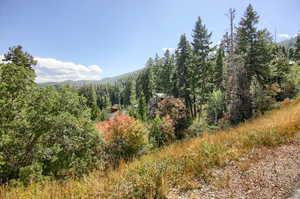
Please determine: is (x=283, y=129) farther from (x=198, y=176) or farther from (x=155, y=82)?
(x=155, y=82)

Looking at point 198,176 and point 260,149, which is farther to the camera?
point 260,149

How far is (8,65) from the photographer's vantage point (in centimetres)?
596

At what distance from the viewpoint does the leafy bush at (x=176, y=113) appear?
1817cm

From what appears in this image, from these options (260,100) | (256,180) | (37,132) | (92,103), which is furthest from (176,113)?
(92,103)

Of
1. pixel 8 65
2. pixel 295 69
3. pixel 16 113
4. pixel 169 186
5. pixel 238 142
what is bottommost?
pixel 169 186

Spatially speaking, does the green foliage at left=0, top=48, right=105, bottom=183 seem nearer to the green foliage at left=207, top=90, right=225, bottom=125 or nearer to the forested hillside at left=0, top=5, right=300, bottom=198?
the forested hillside at left=0, top=5, right=300, bottom=198

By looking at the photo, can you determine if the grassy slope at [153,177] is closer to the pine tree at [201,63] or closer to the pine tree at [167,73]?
the pine tree at [201,63]

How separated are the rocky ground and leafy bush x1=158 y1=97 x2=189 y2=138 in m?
14.1

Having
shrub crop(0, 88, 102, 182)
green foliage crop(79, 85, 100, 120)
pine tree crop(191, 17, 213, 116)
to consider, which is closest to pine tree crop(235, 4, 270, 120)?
pine tree crop(191, 17, 213, 116)

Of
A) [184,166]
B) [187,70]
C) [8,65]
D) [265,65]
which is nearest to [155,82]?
[187,70]

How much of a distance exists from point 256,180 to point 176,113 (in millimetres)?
15766

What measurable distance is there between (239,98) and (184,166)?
12.3 m

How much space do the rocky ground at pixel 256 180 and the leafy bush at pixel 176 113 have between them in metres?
14.1

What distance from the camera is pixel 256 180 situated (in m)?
2.79
